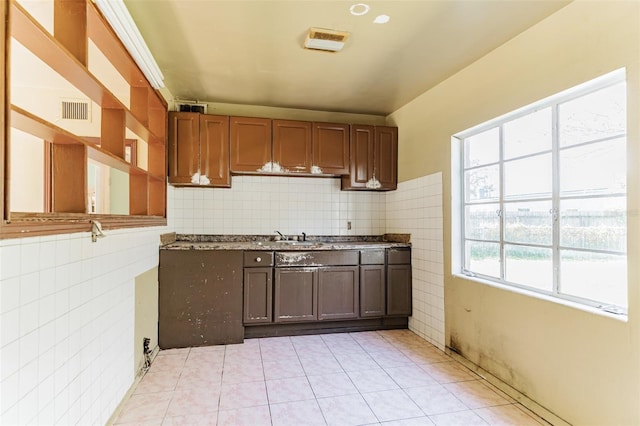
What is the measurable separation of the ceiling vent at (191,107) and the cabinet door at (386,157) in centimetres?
193

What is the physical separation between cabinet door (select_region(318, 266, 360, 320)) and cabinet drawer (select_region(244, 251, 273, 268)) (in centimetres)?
53

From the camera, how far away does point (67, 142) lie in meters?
1.53

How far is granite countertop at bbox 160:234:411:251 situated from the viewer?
3154mm

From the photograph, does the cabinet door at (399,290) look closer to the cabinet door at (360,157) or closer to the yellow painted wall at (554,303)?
the yellow painted wall at (554,303)

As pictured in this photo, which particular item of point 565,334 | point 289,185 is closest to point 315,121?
point 289,185

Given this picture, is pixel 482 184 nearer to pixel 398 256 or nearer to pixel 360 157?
pixel 398 256

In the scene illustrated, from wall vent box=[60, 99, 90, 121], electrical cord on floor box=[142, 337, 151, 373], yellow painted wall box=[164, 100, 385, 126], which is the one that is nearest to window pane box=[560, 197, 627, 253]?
yellow painted wall box=[164, 100, 385, 126]

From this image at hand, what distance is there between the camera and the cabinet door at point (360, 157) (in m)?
3.75

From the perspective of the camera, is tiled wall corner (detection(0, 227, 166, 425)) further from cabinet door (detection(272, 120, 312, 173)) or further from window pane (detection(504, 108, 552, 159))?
window pane (detection(504, 108, 552, 159))

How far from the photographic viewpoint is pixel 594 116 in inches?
73.0

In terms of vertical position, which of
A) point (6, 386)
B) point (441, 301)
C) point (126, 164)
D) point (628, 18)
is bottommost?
point (441, 301)

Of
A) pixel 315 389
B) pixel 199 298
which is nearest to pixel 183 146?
pixel 199 298

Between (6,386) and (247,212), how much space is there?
2.78m

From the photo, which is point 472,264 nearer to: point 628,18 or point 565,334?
point 565,334
